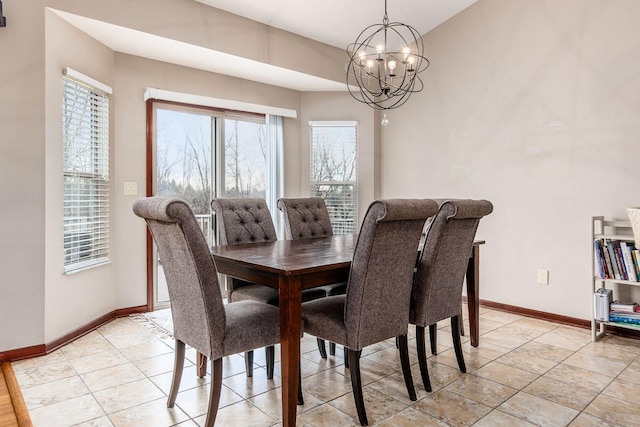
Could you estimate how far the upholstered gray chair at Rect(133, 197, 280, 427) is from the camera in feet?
5.65

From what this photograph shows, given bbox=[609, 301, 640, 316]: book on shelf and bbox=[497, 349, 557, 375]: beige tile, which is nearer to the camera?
bbox=[497, 349, 557, 375]: beige tile

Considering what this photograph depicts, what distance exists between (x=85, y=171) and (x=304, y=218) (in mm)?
1788

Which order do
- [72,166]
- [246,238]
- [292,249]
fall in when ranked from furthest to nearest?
[72,166], [246,238], [292,249]

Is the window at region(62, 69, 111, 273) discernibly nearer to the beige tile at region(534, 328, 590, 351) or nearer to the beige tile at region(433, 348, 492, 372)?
the beige tile at region(433, 348, 492, 372)

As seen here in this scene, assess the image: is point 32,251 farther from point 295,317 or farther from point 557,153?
point 557,153

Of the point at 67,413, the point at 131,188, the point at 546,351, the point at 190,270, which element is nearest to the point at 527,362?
the point at 546,351

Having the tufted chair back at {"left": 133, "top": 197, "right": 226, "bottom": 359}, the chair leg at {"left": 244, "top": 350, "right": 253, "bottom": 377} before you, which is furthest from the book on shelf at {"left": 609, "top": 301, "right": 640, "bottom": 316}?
the tufted chair back at {"left": 133, "top": 197, "right": 226, "bottom": 359}

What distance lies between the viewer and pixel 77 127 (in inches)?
127

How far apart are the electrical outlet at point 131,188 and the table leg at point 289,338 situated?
248 centimetres

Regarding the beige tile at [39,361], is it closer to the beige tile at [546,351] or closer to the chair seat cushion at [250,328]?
the chair seat cushion at [250,328]

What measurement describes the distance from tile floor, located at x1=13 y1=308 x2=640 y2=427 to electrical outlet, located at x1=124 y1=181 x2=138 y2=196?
4.07 feet

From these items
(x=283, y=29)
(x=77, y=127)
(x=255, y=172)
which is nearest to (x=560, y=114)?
(x=283, y=29)

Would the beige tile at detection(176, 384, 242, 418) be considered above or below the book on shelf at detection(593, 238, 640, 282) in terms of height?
below

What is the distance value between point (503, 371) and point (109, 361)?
2.52 metres
